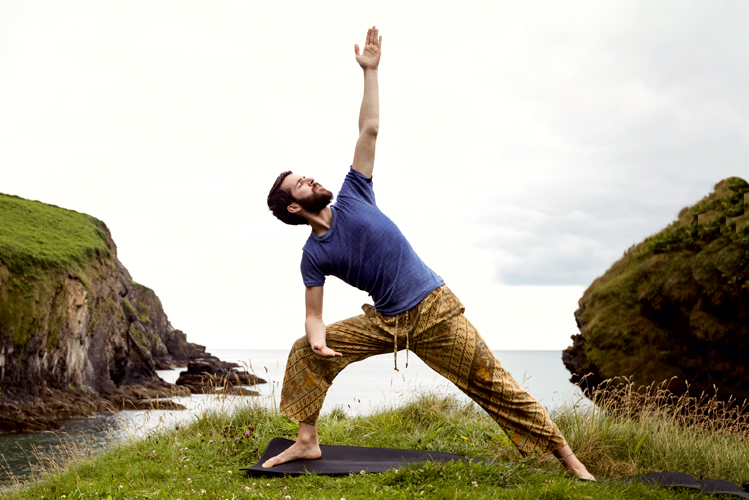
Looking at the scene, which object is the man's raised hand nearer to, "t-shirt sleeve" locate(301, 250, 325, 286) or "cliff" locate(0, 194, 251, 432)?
"t-shirt sleeve" locate(301, 250, 325, 286)

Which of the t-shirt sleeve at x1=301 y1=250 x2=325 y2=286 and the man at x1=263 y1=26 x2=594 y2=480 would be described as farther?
the t-shirt sleeve at x1=301 y1=250 x2=325 y2=286

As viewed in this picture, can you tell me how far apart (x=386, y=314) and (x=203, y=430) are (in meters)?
3.50

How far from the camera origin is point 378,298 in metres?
4.36

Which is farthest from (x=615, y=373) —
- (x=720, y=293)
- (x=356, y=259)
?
(x=356, y=259)

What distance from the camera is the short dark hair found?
4.30 metres

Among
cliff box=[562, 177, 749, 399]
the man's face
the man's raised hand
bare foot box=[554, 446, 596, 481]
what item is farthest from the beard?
cliff box=[562, 177, 749, 399]

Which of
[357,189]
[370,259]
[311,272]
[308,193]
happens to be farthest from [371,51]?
[311,272]

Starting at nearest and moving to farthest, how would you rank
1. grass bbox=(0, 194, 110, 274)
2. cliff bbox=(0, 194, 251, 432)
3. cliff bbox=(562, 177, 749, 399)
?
cliff bbox=(562, 177, 749, 399) → cliff bbox=(0, 194, 251, 432) → grass bbox=(0, 194, 110, 274)

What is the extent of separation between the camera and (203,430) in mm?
6547

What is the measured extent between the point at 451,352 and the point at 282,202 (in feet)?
5.83

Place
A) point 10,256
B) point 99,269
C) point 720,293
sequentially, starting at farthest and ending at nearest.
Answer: point 99,269 < point 10,256 < point 720,293

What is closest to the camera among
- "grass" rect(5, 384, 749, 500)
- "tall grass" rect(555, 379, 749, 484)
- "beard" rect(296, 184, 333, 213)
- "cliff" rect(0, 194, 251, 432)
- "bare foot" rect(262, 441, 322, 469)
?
"grass" rect(5, 384, 749, 500)

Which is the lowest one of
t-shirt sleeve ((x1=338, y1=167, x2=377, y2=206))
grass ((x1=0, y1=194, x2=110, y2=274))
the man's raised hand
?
t-shirt sleeve ((x1=338, y1=167, x2=377, y2=206))

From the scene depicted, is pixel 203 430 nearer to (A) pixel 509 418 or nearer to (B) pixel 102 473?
(B) pixel 102 473
